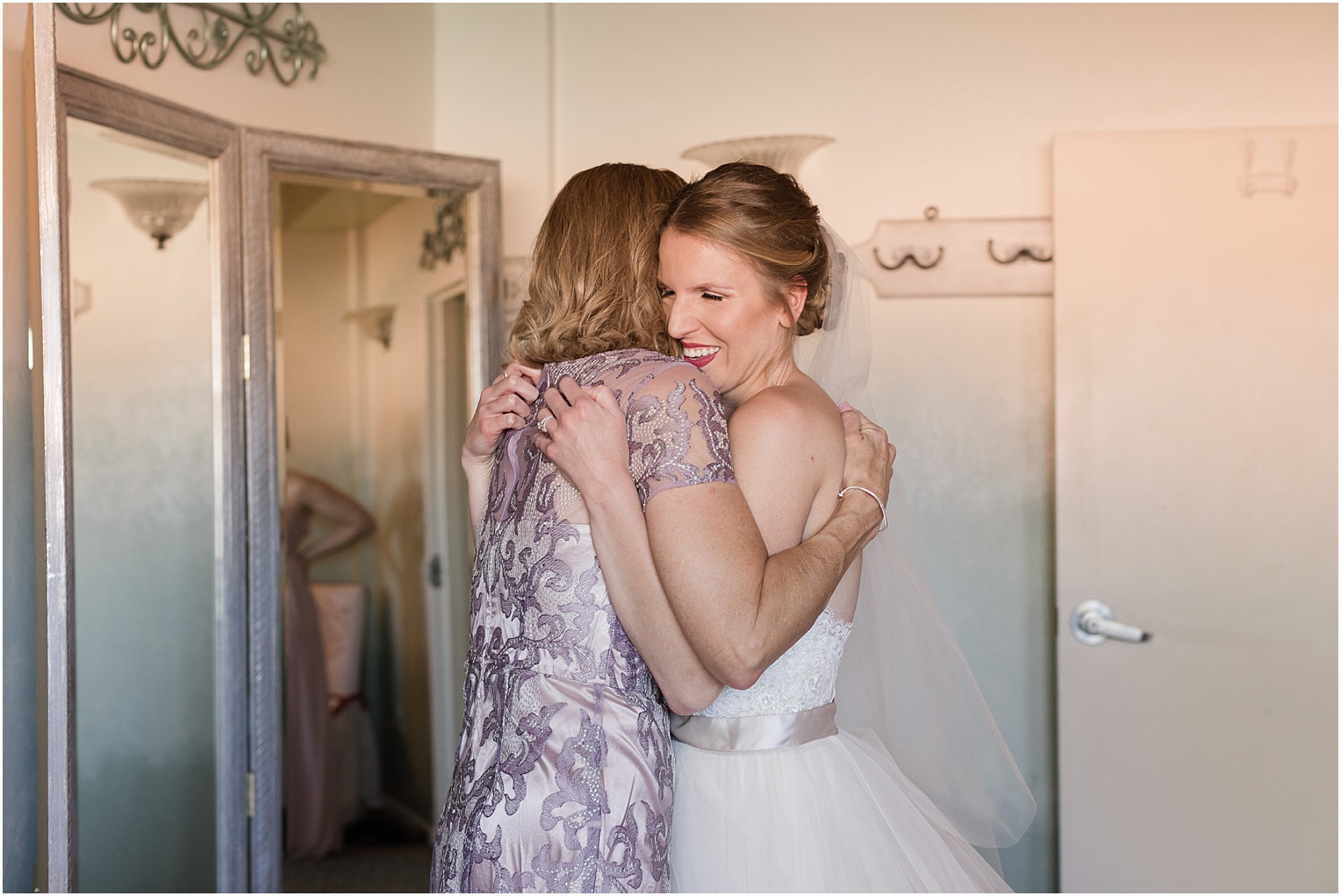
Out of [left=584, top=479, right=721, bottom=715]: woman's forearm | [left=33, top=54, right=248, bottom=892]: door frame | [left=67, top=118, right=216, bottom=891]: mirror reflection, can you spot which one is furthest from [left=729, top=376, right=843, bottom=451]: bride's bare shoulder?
[left=67, top=118, right=216, bottom=891]: mirror reflection

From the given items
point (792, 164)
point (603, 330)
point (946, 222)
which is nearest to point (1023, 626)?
point (946, 222)

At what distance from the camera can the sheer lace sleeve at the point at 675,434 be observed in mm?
1282

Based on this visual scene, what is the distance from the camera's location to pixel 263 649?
253cm

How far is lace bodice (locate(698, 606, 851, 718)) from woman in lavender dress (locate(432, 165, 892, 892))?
0.14 metres

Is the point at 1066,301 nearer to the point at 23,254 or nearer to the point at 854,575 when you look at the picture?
the point at 854,575

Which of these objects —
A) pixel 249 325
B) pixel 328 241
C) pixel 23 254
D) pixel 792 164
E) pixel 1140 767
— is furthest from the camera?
pixel 328 241

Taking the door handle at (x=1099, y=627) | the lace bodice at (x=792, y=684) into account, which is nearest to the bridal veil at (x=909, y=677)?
the lace bodice at (x=792, y=684)

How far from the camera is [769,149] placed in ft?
9.25

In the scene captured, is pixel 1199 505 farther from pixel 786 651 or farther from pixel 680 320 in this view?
pixel 680 320

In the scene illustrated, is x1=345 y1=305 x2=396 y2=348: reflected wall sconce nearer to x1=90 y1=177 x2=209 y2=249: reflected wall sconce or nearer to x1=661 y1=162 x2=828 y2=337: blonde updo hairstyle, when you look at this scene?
x1=90 y1=177 x2=209 y2=249: reflected wall sconce

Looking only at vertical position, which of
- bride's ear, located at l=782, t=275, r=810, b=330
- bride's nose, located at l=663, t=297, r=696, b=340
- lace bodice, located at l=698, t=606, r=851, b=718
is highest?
bride's ear, located at l=782, t=275, r=810, b=330

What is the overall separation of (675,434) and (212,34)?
189cm

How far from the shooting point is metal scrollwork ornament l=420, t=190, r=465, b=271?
2910 mm

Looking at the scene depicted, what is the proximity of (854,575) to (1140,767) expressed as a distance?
145 centimetres
